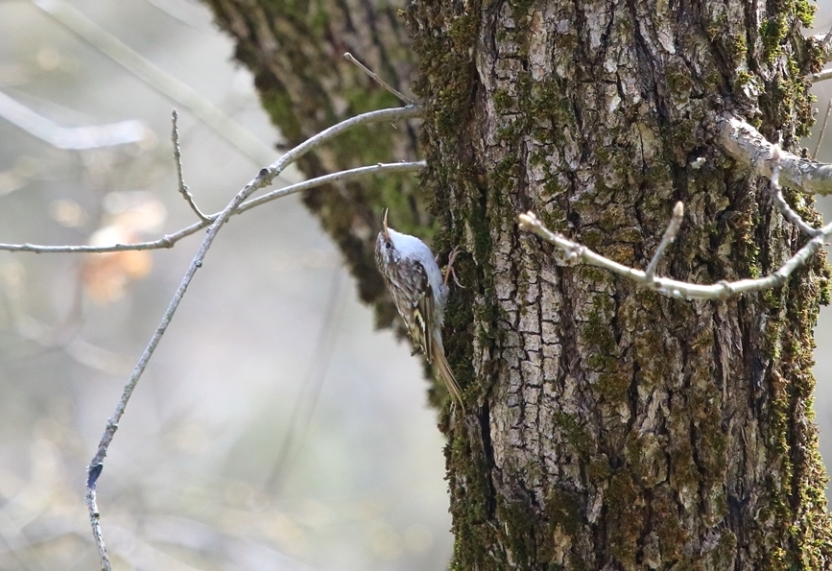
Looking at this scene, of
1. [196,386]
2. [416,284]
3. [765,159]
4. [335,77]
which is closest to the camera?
[765,159]

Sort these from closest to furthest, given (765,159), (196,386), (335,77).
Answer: (765,159) < (335,77) < (196,386)

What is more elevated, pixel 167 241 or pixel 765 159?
pixel 765 159

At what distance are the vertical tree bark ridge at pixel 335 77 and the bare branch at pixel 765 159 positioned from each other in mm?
1607

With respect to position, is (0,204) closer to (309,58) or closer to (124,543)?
(124,543)

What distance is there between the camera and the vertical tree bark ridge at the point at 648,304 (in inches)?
62.7

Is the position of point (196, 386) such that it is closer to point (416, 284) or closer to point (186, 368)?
point (186, 368)

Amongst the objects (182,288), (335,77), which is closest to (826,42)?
(182,288)

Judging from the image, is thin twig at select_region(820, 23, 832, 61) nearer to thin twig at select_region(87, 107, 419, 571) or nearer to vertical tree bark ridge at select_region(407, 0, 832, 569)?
vertical tree bark ridge at select_region(407, 0, 832, 569)

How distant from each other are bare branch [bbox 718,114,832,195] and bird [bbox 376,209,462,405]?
2.84ft

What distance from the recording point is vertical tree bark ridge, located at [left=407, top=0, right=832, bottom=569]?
5.23 ft

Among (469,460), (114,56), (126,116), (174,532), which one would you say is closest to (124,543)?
(174,532)

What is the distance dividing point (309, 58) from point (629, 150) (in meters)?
1.74

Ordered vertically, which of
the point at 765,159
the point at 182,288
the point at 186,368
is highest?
the point at 186,368

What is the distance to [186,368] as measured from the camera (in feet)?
40.5
